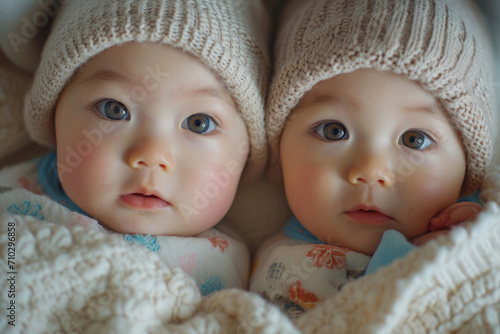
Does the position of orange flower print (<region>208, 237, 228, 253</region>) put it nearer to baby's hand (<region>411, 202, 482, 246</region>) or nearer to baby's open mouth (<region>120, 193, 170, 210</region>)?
baby's open mouth (<region>120, 193, 170, 210</region>)

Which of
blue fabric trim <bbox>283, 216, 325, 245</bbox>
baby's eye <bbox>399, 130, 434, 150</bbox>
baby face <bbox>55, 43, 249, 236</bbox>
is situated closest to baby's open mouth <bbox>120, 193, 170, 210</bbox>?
baby face <bbox>55, 43, 249, 236</bbox>

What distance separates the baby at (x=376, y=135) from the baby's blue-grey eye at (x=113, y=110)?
1.29 ft

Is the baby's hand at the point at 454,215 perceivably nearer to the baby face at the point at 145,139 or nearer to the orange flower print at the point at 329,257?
the orange flower print at the point at 329,257

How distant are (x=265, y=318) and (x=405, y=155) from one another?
0.52m

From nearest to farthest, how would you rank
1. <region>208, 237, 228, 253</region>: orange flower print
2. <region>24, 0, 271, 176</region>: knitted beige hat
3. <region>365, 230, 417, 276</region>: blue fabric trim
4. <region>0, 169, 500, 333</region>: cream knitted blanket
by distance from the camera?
<region>0, 169, 500, 333</region>: cream knitted blanket
<region>365, 230, 417, 276</region>: blue fabric trim
<region>24, 0, 271, 176</region>: knitted beige hat
<region>208, 237, 228, 253</region>: orange flower print

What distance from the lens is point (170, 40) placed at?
3.46ft

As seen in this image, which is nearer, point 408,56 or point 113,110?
point 408,56

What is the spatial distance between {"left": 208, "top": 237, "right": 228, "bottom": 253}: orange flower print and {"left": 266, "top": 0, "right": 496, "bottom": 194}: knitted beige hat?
13.0 inches

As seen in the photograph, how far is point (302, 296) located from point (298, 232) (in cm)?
25

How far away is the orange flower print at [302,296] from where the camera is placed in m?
1.04

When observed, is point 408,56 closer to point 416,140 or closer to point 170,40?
point 416,140

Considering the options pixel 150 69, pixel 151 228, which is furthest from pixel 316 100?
pixel 151 228

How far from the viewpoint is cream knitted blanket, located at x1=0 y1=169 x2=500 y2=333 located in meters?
0.82

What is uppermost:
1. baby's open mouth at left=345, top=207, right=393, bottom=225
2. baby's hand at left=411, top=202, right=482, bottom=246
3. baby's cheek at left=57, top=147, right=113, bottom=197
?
baby's hand at left=411, top=202, right=482, bottom=246
